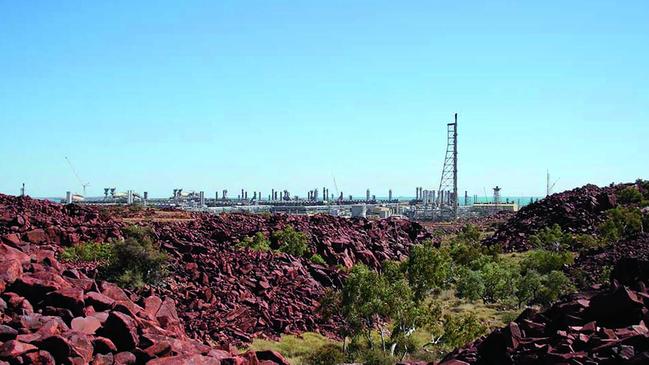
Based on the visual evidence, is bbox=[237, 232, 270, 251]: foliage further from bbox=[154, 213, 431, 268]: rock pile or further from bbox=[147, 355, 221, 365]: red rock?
bbox=[147, 355, 221, 365]: red rock

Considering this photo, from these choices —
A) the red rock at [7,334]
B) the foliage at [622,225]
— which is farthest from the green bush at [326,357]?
the foliage at [622,225]

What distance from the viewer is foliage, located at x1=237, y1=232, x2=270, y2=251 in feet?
147

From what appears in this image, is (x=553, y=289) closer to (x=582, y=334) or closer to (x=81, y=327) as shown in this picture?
(x=582, y=334)

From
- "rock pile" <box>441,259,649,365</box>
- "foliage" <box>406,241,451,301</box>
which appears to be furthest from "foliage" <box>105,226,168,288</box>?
"rock pile" <box>441,259,649,365</box>

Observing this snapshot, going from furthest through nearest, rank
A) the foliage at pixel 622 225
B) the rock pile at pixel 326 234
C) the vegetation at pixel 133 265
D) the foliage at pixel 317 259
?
the foliage at pixel 622 225
the rock pile at pixel 326 234
the foliage at pixel 317 259
the vegetation at pixel 133 265

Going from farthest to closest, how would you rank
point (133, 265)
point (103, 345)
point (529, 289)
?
point (529, 289) → point (133, 265) → point (103, 345)

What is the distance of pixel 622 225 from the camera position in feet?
192

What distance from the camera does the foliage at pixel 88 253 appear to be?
3300 cm

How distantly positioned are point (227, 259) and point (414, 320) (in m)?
14.0

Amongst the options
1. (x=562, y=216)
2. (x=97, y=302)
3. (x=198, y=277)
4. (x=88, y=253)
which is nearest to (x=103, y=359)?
(x=97, y=302)

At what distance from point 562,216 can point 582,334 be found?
2269 inches

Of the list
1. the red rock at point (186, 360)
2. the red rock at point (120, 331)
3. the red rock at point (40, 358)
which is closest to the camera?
the red rock at point (40, 358)

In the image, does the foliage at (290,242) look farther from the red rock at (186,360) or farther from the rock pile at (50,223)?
the red rock at (186,360)

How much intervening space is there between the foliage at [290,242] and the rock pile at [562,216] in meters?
24.7
